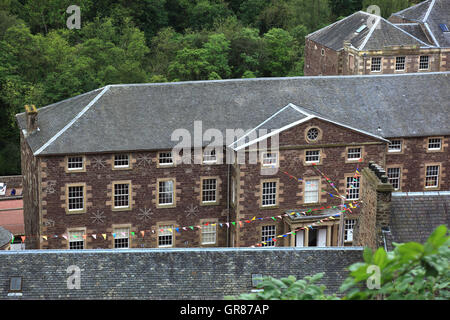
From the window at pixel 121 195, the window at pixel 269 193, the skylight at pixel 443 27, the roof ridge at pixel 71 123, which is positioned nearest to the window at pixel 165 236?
the window at pixel 121 195

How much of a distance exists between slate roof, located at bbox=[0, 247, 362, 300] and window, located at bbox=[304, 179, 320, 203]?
18.0 m

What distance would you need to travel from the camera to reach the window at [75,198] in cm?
5125

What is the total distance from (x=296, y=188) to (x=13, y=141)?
3682 centimetres

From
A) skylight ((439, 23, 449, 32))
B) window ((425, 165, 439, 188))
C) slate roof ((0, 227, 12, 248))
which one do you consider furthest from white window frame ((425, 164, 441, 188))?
slate roof ((0, 227, 12, 248))

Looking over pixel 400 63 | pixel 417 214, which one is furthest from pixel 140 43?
pixel 417 214

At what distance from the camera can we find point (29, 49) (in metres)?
84.4

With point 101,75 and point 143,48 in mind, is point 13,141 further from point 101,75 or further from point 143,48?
point 143,48

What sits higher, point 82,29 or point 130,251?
point 82,29

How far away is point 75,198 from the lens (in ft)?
168

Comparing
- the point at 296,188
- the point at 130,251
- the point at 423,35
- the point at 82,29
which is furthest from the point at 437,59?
the point at 130,251

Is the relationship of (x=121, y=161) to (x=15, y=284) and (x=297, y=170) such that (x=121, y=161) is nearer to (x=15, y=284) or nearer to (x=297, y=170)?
(x=297, y=170)

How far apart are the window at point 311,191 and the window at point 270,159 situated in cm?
261

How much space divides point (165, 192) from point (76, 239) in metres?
6.12

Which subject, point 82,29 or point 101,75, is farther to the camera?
point 82,29
